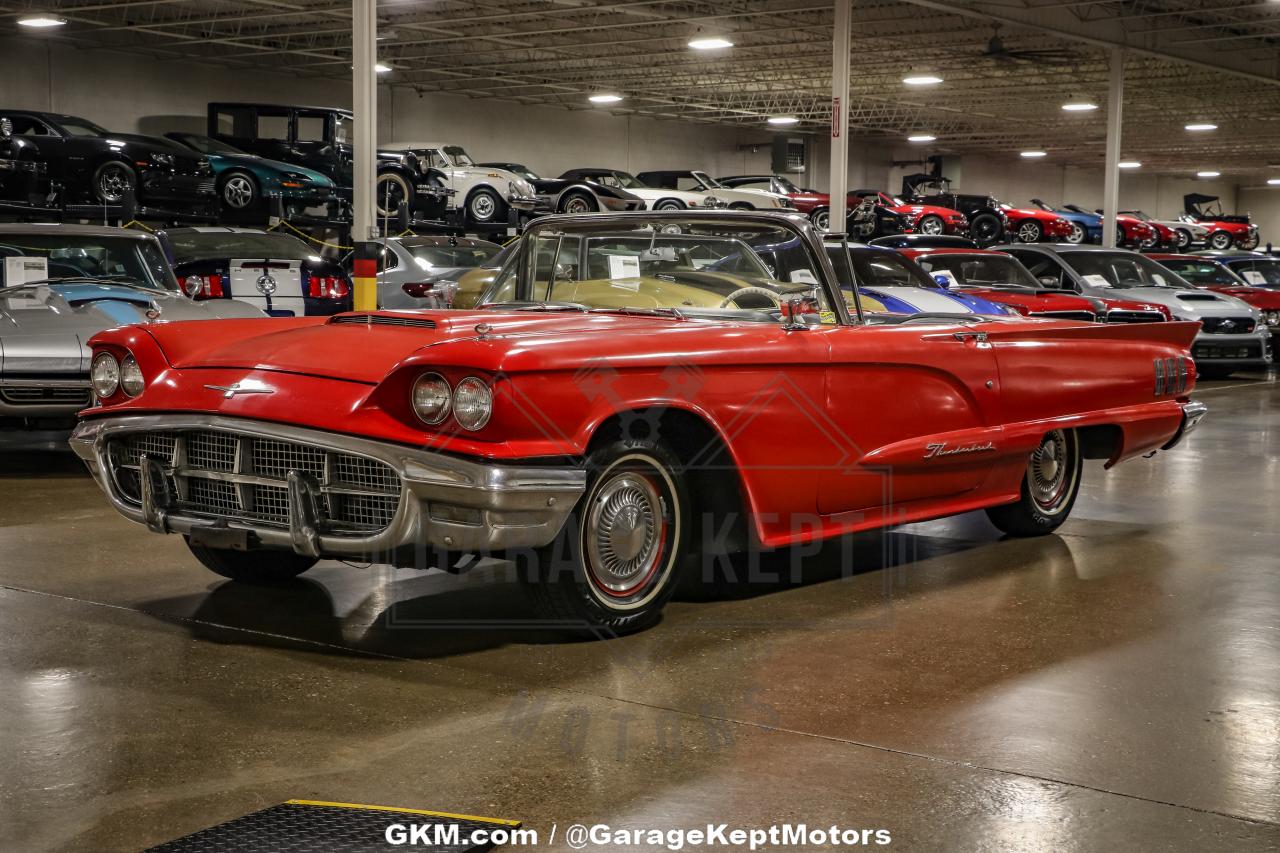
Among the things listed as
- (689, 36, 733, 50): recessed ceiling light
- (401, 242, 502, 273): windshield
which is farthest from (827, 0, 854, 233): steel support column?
(689, 36, 733, 50): recessed ceiling light

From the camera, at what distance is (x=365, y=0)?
12.2 meters

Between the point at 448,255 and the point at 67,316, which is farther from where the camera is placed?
the point at 448,255

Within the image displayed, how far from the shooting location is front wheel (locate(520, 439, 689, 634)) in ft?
13.9

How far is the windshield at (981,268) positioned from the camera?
14727 mm

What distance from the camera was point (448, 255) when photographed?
14445 mm

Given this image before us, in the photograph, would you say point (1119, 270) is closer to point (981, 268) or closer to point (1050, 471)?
point (981, 268)

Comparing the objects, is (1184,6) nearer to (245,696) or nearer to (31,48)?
(31,48)

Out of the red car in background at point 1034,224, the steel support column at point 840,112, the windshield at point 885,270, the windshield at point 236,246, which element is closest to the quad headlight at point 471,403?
the windshield at point 236,246

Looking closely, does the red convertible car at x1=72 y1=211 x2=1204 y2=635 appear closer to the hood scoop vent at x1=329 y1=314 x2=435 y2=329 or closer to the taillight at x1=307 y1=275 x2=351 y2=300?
the hood scoop vent at x1=329 y1=314 x2=435 y2=329

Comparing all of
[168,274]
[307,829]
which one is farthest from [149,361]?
[168,274]

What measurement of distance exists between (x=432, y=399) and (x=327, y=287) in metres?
8.21

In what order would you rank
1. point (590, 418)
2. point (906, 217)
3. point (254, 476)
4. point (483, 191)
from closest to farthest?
point (590, 418) → point (254, 476) → point (483, 191) → point (906, 217)

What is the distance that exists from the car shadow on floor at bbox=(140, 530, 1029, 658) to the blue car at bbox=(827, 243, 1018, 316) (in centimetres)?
631

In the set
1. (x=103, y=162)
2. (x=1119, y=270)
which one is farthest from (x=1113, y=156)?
(x=103, y=162)
